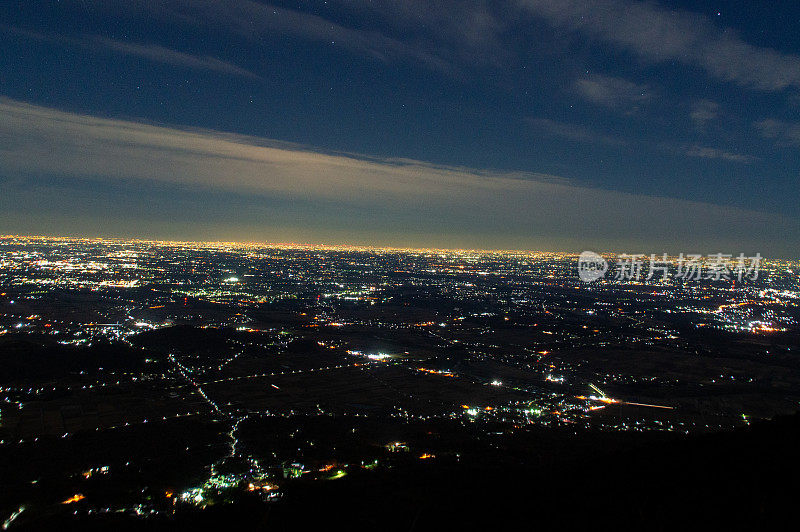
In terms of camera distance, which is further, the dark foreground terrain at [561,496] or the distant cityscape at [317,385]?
the distant cityscape at [317,385]

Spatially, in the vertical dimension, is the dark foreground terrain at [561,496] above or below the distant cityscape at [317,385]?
above

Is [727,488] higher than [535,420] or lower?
higher

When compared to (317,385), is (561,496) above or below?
above

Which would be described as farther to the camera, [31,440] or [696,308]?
[696,308]

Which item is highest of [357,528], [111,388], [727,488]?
[727,488]

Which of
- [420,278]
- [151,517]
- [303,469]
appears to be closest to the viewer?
[151,517]

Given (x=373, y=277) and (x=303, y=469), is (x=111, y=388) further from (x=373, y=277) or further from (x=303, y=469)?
(x=373, y=277)

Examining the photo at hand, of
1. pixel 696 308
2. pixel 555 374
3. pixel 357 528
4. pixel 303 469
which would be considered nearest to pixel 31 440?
pixel 303 469

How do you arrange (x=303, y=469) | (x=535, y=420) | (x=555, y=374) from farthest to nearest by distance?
(x=555, y=374), (x=535, y=420), (x=303, y=469)
